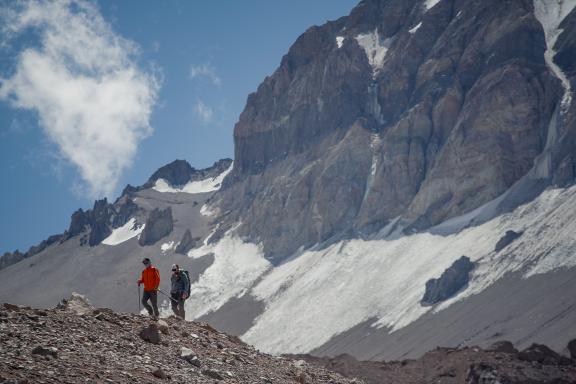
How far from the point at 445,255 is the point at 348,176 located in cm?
4736

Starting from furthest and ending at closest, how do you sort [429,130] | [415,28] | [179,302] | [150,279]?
[415,28] → [429,130] → [179,302] → [150,279]

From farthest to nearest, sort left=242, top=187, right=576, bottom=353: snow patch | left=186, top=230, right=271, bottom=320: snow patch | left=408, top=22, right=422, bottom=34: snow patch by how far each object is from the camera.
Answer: left=408, top=22, right=422, bottom=34: snow patch
left=186, top=230, right=271, bottom=320: snow patch
left=242, top=187, right=576, bottom=353: snow patch

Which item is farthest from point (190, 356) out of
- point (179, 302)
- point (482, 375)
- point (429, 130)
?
point (429, 130)

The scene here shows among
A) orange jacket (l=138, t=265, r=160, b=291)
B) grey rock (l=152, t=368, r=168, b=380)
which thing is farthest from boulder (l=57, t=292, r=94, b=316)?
grey rock (l=152, t=368, r=168, b=380)

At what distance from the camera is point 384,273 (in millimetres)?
138500

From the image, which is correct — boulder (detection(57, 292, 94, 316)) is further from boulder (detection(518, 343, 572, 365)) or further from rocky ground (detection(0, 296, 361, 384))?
boulder (detection(518, 343, 572, 365))

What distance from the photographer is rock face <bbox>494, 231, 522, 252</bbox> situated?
118m

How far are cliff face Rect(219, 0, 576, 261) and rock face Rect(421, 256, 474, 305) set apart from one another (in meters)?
24.5

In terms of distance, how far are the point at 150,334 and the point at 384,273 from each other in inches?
4880

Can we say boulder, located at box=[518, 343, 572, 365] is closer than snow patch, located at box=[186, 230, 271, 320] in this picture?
Yes

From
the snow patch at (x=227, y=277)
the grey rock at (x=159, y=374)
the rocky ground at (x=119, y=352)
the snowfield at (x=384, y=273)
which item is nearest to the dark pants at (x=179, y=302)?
the rocky ground at (x=119, y=352)

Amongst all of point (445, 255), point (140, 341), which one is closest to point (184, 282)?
point (140, 341)

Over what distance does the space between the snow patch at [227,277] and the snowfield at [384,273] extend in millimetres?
549

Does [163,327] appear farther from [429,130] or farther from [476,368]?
[429,130]
